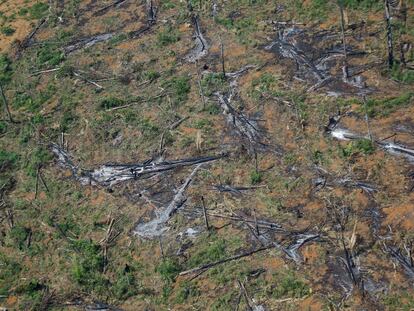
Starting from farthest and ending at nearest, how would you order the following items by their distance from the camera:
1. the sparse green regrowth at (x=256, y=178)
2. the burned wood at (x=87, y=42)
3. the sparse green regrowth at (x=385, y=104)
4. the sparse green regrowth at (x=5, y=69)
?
the burned wood at (x=87, y=42)
the sparse green regrowth at (x=5, y=69)
the sparse green regrowth at (x=385, y=104)
the sparse green regrowth at (x=256, y=178)

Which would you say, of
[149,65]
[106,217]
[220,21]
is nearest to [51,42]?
[149,65]

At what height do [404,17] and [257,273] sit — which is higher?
[404,17]

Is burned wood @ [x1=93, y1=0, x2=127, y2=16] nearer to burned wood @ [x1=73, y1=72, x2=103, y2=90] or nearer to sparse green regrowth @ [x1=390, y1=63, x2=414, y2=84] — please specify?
burned wood @ [x1=73, y1=72, x2=103, y2=90]

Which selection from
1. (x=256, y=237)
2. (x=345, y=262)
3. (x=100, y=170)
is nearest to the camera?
(x=345, y=262)

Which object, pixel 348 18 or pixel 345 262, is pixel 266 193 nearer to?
pixel 345 262

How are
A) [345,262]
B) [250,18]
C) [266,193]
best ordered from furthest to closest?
[250,18], [266,193], [345,262]

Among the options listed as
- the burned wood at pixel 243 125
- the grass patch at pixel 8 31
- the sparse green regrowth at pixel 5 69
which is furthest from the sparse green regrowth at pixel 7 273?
the grass patch at pixel 8 31

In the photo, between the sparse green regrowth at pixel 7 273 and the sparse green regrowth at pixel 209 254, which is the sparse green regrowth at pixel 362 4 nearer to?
the sparse green regrowth at pixel 209 254

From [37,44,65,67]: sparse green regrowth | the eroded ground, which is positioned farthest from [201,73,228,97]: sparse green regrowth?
[37,44,65,67]: sparse green regrowth

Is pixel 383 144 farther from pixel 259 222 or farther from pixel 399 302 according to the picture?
pixel 399 302
